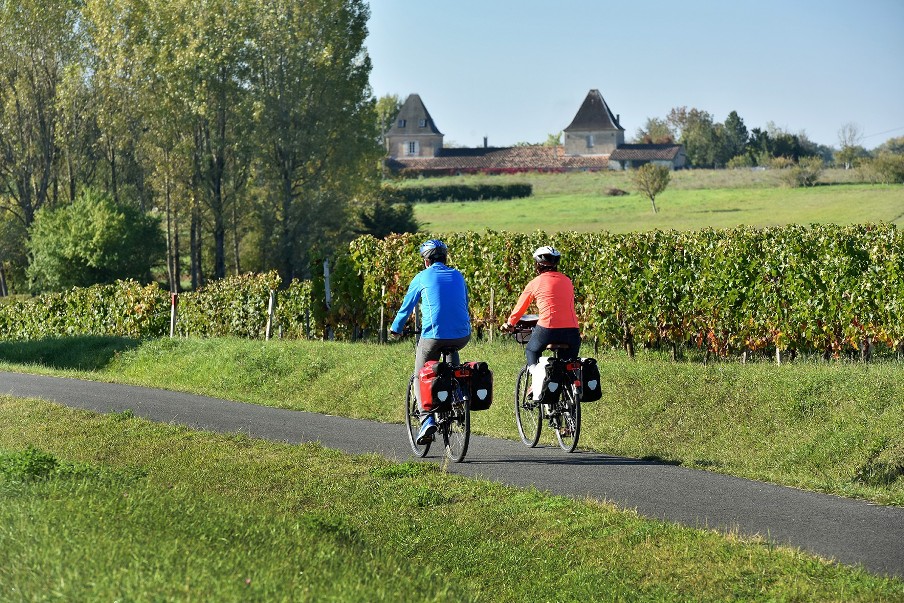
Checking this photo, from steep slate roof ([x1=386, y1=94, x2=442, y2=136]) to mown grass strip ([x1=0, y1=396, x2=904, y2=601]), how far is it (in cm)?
16155

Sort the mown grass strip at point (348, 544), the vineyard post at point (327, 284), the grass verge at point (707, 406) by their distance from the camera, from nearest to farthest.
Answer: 1. the mown grass strip at point (348, 544)
2. the grass verge at point (707, 406)
3. the vineyard post at point (327, 284)

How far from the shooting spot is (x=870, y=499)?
398 inches

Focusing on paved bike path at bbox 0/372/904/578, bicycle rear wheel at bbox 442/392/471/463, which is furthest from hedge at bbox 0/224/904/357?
bicycle rear wheel at bbox 442/392/471/463

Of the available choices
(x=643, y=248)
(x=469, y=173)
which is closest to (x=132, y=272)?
(x=643, y=248)

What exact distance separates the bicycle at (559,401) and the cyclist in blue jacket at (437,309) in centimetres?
131

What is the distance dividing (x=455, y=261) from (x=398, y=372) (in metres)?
6.95

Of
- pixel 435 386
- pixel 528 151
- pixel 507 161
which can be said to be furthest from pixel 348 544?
pixel 528 151

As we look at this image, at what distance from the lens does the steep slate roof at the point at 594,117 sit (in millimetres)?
157875

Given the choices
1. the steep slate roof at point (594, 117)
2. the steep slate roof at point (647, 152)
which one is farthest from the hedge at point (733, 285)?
the steep slate roof at point (594, 117)

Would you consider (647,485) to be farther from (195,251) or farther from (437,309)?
(195,251)

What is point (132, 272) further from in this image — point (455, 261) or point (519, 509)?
point (519, 509)

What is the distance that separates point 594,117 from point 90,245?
4365 inches

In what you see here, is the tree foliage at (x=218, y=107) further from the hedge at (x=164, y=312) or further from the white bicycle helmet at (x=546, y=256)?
the white bicycle helmet at (x=546, y=256)

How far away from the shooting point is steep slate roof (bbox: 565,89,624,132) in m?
158
